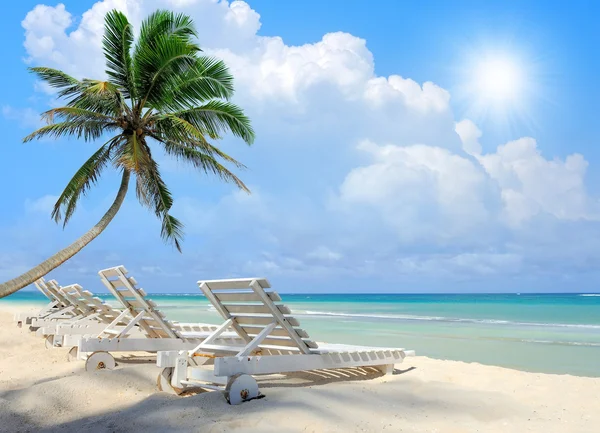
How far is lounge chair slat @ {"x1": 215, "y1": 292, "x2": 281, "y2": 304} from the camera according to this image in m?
5.85

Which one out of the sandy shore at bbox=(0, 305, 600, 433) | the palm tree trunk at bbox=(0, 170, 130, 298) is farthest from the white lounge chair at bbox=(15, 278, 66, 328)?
the sandy shore at bbox=(0, 305, 600, 433)

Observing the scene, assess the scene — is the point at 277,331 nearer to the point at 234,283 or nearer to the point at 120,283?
the point at 234,283

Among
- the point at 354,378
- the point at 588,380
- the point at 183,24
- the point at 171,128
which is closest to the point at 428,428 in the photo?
the point at 354,378

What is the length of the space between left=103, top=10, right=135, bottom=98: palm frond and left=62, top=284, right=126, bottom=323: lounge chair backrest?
4.08m

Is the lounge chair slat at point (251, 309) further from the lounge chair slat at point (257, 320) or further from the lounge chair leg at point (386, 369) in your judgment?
the lounge chair leg at point (386, 369)

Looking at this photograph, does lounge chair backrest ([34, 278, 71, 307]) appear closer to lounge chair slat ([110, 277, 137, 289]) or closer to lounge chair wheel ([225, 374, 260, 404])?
lounge chair slat ([110, 277, 137, 289])

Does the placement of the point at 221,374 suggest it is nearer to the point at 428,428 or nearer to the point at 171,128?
the point at 428,428

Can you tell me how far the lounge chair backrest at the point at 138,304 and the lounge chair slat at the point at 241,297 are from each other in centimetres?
169

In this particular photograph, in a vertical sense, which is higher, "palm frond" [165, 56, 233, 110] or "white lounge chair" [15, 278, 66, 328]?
"palm frond" [165, 56, 233, 110]

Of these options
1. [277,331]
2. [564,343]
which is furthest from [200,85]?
[564,343]

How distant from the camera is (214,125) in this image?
12586mm

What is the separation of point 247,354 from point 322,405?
983mm

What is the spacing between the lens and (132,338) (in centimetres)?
779

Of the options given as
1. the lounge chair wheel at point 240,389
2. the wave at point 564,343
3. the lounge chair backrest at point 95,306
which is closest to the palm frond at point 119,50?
the lounge chair backrest at point 95,306
